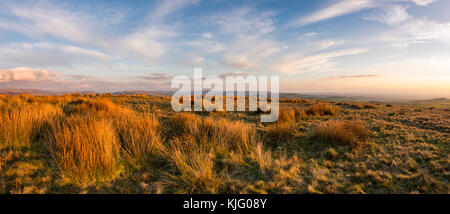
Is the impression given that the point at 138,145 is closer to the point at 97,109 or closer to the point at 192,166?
the point at 192,166

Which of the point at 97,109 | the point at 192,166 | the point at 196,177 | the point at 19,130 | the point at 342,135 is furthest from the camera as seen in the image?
the point at 97,109

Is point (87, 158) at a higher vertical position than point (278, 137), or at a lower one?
higher

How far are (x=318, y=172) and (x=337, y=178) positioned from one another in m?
0.30

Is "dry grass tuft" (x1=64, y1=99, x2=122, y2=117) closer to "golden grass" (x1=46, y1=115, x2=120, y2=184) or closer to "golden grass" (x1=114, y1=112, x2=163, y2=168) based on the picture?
"golden grass" (x1=114, y1=112, x2=163, y2=168)

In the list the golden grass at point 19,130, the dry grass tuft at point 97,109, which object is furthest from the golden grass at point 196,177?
the dry grass tuft at point 97,109

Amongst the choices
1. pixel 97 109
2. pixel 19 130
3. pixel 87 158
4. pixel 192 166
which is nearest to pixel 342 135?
pixel 192 166

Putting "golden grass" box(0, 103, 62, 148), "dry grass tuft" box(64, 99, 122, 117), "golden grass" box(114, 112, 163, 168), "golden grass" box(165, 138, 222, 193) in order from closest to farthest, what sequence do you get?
1. "golden grass" box(165, 138, 222, 193)
2. "golden grass" box(114, 112, 163, 168)
3. "golden grass" box(0, 103, 62, 148)
4. "dry grass tuft" box(64, 99, 122, 117)

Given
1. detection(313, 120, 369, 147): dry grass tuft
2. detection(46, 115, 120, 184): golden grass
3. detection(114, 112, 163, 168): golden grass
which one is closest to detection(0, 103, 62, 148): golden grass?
detection(46, 115, 120, 184): golden grass
